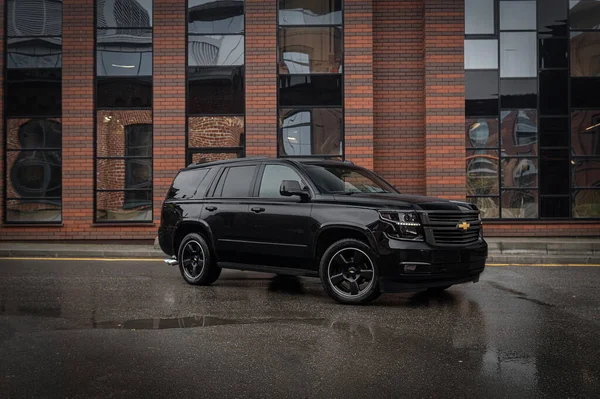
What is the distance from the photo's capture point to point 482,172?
49.7 ft

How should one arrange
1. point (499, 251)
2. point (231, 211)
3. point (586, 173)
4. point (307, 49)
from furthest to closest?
point (307, 49) < point (586, 173) < point (499, 251) < point (231, 211)

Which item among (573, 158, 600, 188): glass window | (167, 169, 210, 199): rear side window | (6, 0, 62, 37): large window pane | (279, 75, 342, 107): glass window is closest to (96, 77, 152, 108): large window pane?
(6, 0, 62, 37): large window pane

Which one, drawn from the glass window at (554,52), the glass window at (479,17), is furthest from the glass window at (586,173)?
the glass window at (479,17)

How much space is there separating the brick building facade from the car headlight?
8314mm

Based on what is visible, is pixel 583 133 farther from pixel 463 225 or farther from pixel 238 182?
pixel 238 182

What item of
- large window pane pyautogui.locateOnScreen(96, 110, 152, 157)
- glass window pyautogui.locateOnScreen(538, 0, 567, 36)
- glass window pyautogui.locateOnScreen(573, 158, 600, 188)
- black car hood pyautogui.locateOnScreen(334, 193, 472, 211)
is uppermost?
glass window pyautogui.locateOnScreen(538, 0, 567, 36)

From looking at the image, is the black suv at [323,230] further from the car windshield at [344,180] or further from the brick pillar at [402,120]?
the brick pillar at [402,120]

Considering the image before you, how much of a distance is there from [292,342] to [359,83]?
1073cm

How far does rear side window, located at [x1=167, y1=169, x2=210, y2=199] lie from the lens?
893cm

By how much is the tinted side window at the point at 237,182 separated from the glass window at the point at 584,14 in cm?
1100

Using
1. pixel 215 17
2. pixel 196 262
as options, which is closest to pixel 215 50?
pixel 215 17

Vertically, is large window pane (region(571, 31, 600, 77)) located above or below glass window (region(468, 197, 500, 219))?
above

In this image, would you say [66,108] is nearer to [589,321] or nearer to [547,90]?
[547,90]

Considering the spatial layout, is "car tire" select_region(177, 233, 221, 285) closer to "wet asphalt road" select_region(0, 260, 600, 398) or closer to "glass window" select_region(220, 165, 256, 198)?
"wet asphalt road" select_region(0, 260, 600, 398)
